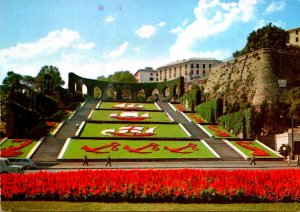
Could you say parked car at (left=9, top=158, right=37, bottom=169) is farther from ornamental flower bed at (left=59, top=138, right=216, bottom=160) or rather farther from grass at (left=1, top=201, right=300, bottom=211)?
grass at (left=1, top=201, right=300, bottom=211)

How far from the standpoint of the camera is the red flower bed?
1228 cm

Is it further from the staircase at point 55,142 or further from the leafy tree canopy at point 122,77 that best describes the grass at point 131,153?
the leafy tree canopy at point 122,77

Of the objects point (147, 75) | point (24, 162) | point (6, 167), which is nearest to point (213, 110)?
point (24, 162)

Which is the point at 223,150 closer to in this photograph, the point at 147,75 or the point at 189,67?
the point at 189,67

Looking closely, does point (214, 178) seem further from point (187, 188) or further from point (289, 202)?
point (289, 202)

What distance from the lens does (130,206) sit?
450 inches

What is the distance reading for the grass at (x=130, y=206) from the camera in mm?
10867

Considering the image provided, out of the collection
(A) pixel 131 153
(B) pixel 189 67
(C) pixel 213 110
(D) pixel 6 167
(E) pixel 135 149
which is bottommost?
(A) pixel 131 153

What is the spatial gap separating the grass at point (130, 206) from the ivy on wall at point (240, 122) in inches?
1420

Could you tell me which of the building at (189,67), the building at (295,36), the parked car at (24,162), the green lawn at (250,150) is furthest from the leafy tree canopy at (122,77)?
Answer: the parked car at (24,162)

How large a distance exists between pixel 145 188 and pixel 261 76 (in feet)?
155

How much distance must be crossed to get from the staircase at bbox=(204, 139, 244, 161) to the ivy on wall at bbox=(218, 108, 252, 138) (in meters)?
5.26

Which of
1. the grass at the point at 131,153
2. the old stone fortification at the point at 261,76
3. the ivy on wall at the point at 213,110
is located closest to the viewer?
the grass at the point at 131,153

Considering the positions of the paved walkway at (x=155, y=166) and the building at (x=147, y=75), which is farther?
the building at (x=147, y=75)
